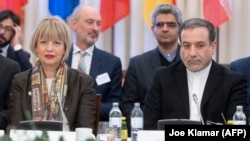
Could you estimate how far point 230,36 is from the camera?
7227 mm

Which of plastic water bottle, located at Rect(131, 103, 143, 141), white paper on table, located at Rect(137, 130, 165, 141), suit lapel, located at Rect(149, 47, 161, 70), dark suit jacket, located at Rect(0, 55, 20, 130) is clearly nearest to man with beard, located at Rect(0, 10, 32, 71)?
dark suit jacket, located at Rect(0, 55, 20, 130)

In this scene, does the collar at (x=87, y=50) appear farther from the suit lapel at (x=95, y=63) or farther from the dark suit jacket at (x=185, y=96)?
the dark suit jacket at (x=185, y=96)

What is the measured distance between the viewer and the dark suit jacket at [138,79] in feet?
19.2

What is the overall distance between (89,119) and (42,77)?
0.46 m

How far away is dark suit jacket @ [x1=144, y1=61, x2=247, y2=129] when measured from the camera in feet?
16.4

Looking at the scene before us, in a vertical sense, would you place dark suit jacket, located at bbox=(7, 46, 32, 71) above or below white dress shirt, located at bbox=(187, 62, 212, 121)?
above

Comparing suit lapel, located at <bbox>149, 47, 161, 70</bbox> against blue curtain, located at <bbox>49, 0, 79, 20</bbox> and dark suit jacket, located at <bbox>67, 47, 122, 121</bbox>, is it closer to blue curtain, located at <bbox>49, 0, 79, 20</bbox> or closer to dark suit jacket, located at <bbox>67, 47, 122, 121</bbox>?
dark suit jacket, located at <bbox>67, 47, 122, 121</bbox>

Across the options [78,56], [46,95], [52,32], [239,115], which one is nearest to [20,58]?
[78,56]

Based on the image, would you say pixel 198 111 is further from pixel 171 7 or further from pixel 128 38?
pixel 128 38

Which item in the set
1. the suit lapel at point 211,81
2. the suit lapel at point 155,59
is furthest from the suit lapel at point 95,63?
the suit lapel at point 211,81

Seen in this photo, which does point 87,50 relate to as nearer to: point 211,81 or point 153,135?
point 211,81

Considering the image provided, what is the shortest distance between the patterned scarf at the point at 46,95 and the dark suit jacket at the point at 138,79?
2.99 feet

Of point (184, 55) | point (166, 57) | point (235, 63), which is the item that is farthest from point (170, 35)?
point (184, 55)

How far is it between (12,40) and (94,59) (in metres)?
0.95
